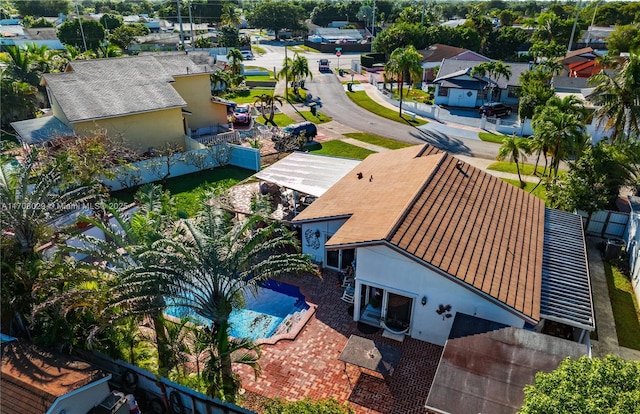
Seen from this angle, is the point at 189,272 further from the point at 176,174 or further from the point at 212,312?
the point at 176,174

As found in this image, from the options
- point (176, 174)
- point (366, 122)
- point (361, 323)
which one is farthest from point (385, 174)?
point (366, 122)

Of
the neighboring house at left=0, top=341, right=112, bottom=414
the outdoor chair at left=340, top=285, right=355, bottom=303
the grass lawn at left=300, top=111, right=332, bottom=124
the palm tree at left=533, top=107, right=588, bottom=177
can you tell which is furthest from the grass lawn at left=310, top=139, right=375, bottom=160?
the neighboring house at left=0, top=341, right=112, bottom=414

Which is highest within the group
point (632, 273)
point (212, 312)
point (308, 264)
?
point (308, 264)

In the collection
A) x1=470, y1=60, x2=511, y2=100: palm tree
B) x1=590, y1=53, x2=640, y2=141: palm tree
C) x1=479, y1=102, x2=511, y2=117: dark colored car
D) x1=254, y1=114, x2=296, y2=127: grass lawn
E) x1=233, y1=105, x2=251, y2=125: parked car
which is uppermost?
x1=590, y1=53, x2=640, y2=141: palm tree

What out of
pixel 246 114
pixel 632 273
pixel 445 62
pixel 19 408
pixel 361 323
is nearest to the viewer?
pixel 19 408

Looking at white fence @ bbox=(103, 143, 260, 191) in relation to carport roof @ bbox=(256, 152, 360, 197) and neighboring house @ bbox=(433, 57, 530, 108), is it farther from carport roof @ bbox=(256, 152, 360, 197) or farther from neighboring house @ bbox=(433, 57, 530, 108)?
neighboring house @ bbox=(433, 57, 530, 108)

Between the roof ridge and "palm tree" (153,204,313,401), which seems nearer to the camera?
"palm tree" (153,204,313,401)

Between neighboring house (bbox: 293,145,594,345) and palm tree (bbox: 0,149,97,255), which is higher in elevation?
palm tree (bbox: 0,149,97,255)
